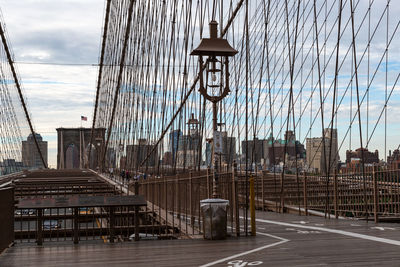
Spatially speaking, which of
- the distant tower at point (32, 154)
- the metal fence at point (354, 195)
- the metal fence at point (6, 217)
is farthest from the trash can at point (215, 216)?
the distant tower at point (32, 154)

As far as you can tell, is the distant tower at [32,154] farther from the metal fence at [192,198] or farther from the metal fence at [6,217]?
Answer: the metal fence at [6,217]

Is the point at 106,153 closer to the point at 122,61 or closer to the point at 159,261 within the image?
the point at 122,61

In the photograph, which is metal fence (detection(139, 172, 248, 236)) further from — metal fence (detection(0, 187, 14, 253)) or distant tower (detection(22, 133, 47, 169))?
distant tower (detection(22, 133, 47, 169))

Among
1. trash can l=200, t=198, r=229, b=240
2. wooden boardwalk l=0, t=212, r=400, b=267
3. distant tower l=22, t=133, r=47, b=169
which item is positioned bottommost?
wooden boardwalk l=0, t=212, r=400, b=267

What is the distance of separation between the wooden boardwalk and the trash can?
192 millimetres

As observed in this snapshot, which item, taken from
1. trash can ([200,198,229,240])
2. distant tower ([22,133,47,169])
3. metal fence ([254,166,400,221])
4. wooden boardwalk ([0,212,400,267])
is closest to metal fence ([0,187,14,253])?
wooden boardwalk ([0,212,400,267])

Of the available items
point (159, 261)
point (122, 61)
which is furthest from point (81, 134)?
point (159, 261)

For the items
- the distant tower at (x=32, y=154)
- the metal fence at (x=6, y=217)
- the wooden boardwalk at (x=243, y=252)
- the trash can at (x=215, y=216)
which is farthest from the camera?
the distant tower at (x=32, y=154)

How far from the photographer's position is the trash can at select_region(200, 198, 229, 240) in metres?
7.96

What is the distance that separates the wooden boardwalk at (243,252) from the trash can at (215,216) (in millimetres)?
192

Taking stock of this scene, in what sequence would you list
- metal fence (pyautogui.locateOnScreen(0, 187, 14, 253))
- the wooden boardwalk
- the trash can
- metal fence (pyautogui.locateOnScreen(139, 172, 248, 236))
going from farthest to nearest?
metal fence (pyautogui.locateOnScreen(139, 172, 248, 236))
the trash can
metal fence (pyautogui.locateOnScreen(0, 187, 14, 253))
the wooden boardwalk

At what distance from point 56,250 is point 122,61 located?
32.4 m

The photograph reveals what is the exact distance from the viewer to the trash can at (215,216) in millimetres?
7961

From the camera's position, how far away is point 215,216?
7965mm
